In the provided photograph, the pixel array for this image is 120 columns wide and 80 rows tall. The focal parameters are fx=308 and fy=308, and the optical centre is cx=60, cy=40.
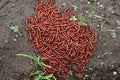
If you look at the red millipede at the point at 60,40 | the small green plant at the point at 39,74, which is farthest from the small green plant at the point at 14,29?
the small green plant at the point at 39,74

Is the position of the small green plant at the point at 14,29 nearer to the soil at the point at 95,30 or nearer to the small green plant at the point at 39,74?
the soil at the point at 95,30

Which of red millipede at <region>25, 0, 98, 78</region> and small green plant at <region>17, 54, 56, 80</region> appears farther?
red millipede at <region>25, 0, 98, 78</region>

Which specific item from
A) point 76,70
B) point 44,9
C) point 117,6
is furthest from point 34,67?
point 117,6

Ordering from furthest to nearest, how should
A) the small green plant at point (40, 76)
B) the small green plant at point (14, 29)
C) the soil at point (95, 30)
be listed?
the small green plant at point (14, 29), the soil at point (95, 30), the small green plant at point (40, 76)

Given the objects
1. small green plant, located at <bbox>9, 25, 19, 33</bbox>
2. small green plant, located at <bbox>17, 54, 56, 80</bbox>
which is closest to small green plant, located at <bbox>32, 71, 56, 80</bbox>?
small green plant, located at <bbox>17, 54, 56, 80</bbox>

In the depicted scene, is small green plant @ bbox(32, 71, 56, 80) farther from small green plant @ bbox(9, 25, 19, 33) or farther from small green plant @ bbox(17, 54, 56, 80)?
small green plant @ bbox(9, 25, 19, 33)

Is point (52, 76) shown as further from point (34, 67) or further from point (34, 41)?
point (34, 41)
